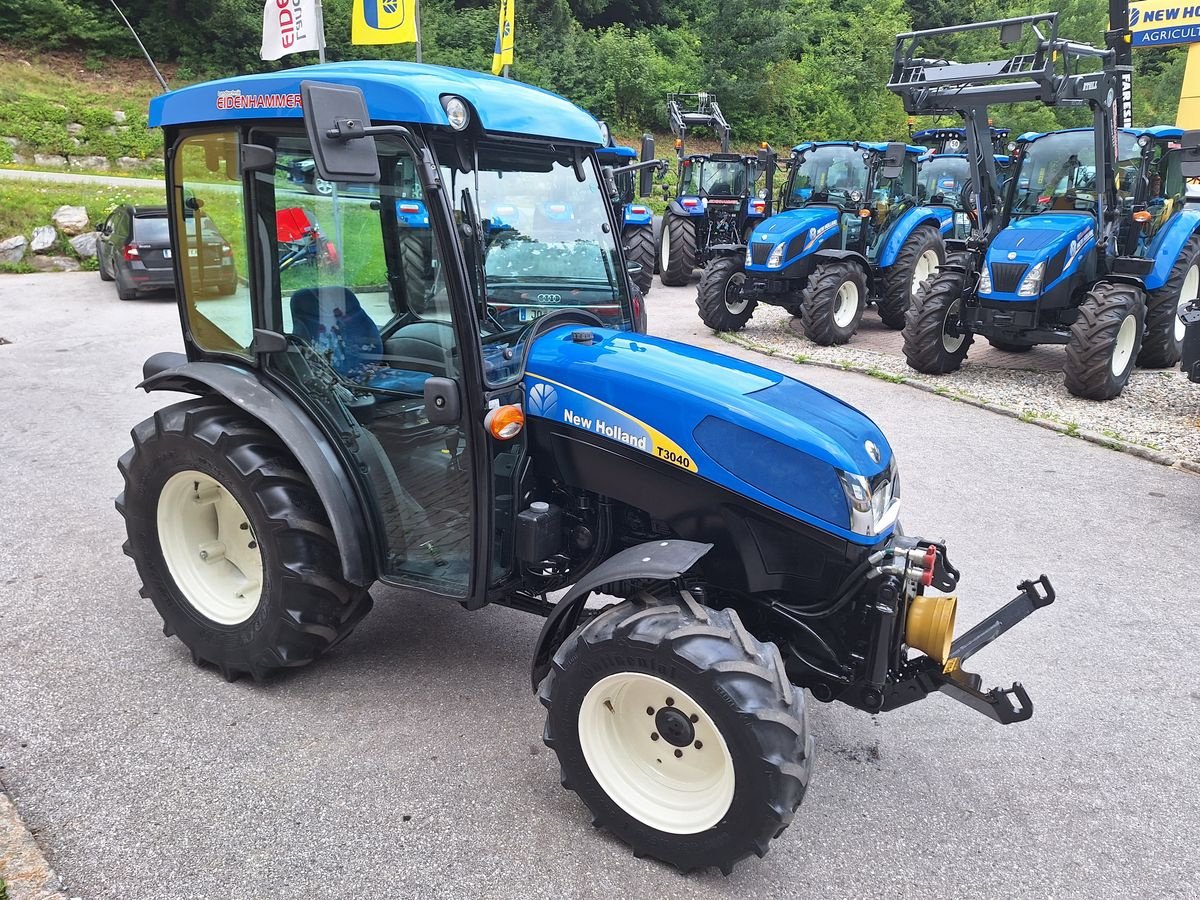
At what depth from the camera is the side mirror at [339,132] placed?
233 centimetres

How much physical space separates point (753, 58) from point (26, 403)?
2986 cm

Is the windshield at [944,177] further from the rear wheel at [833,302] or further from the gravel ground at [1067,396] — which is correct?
the gravel ground at [1067,396]

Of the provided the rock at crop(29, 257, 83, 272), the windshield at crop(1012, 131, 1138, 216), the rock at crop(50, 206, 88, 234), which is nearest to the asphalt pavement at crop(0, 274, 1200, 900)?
the windshield at crop(1012, 131, 1138, 216)

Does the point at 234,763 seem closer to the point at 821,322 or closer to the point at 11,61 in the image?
the point at 821,322

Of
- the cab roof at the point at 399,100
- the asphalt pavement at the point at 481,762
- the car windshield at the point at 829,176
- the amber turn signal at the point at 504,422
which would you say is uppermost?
the car windshield at the point at 829,176

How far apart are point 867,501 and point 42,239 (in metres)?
16.6

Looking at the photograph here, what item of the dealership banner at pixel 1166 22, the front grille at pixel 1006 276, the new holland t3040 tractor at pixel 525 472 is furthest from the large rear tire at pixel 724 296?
the dealership banner at pixel 1166 22

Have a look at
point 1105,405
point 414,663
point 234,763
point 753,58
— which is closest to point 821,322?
point 1105,405

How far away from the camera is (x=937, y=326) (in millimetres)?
8742

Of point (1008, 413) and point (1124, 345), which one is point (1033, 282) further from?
point (1008, 413)

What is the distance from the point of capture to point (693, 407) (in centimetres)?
271

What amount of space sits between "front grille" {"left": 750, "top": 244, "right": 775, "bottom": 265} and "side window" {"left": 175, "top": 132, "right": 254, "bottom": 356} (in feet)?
27.0

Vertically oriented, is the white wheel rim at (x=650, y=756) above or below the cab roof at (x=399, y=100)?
below

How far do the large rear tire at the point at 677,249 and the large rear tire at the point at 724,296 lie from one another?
3653 millimetres
